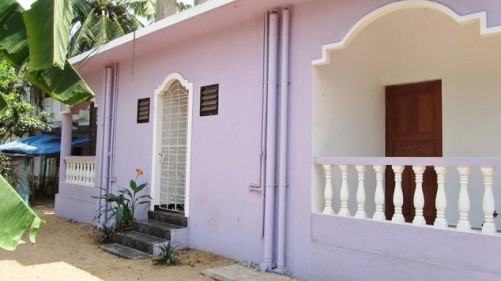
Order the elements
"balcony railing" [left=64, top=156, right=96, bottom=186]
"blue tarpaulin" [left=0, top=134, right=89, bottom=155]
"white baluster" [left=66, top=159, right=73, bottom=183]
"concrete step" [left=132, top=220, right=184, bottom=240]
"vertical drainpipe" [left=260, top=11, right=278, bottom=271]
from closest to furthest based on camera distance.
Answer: "vertical drainpipe" [left=260, top=11, right=278, bottom=271] < "concrete step" [left=132, top=220, right=184, bottom=240] < "balcony railing" [left=64, top=156, right=96, bottom=186] < "white baluster" [left=66, top=159, right=73, bottom=183] < "blue tarpaulin" [left=0, top=134, right=89, bottom=155]

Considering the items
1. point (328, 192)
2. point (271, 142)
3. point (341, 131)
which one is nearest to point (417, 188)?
point (328, 192)

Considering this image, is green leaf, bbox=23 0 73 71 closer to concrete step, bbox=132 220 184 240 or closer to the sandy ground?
the sandy ground

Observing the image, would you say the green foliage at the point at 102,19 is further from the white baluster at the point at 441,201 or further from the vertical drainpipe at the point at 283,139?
the white baluster at the point at 441,201

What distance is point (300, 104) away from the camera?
18.7 ft

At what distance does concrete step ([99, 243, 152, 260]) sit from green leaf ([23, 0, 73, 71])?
153 inches

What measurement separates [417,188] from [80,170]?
26.9 ft

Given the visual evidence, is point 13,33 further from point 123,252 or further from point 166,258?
point 123,252

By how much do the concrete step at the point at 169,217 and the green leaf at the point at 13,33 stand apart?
12.8ft

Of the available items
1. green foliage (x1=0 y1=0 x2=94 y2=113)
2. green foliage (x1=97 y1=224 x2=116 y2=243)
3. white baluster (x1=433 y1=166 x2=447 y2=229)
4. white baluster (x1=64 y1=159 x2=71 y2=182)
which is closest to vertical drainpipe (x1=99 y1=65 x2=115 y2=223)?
green foliage (x1=97 y1=224 x2=116 y2=243)

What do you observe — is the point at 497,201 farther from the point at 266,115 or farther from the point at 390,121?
the point at 266,115

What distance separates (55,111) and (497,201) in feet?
63.8

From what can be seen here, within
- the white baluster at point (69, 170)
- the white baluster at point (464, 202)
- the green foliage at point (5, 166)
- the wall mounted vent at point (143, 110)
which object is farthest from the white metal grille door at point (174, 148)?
the green foliage at point (5, 166)

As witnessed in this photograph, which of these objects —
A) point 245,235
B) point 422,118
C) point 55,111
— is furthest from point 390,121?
point 55,111

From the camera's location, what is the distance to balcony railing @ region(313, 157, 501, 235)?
4.16m
